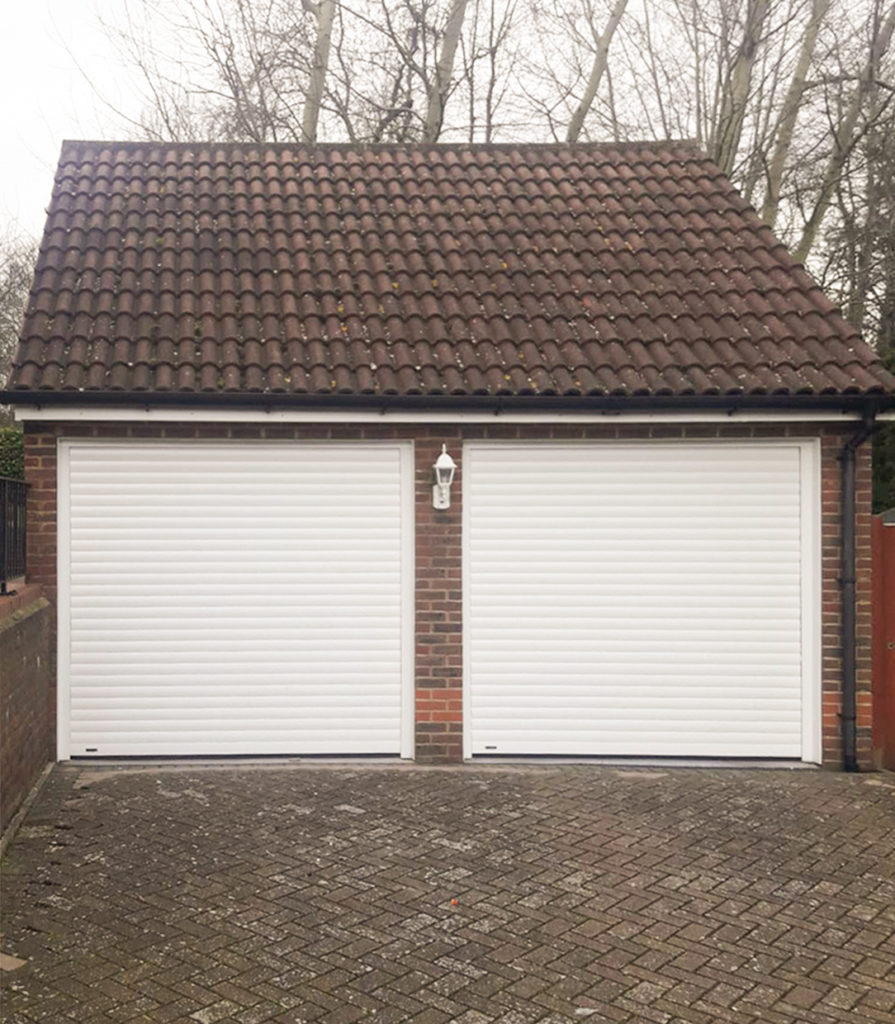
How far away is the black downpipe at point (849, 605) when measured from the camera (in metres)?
8.16

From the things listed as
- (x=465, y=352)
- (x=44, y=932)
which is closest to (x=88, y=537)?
(x=465, y=352)

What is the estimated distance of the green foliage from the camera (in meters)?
13.4

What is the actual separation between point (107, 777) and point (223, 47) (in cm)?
1474

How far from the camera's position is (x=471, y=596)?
8359 mm

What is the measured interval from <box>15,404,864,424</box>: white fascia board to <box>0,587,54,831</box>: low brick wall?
4.46 feet

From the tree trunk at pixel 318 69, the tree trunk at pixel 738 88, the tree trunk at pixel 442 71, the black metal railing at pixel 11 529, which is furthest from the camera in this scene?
the tree trunk at pixel 442 71

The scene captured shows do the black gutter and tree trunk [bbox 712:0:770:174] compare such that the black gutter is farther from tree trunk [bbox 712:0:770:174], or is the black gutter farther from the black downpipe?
tree trunk [bbox 712:0:770:174]

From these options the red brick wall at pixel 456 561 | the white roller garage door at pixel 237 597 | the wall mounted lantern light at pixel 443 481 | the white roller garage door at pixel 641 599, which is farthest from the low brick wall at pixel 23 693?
the white roller garage door at pixel 641 599

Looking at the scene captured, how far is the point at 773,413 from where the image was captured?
809 cm

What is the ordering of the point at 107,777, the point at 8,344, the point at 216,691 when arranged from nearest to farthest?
the point at 107,777 → the point at 216,691 → the point at 8,344

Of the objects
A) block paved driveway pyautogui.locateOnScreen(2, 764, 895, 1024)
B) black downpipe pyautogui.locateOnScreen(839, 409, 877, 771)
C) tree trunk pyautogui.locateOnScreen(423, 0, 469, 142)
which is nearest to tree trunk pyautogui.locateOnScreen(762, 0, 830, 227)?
tree trunk pyautogui.locateOnScreen(423, 0, 469, 142)

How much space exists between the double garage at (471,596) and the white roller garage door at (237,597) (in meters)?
0.02

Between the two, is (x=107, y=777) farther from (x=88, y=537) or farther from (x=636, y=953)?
(x=636, y=953)

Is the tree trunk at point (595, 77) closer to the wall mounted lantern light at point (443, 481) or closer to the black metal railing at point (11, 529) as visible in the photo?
the wall mounted lantern light at point (443, 481)
